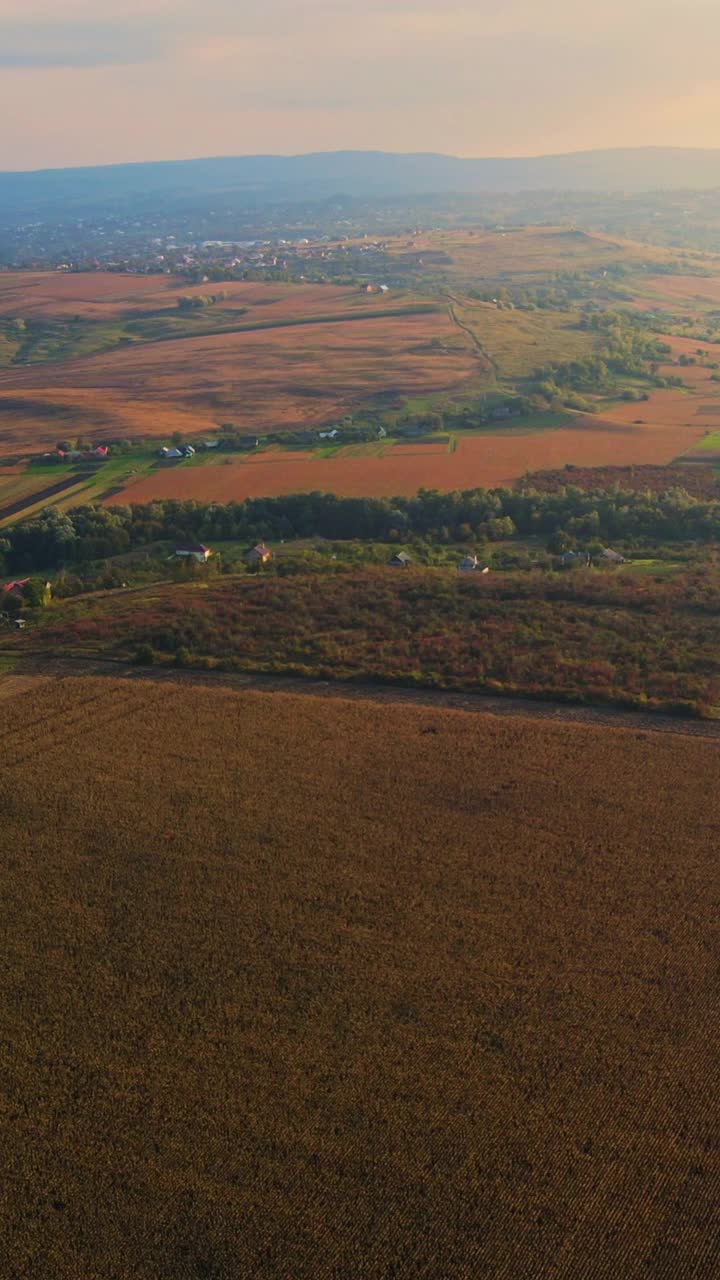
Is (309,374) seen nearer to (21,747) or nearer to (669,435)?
(669,435)

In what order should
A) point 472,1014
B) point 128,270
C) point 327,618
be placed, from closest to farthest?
1. point 472,1014
2. point 327,618
3. point 128,270

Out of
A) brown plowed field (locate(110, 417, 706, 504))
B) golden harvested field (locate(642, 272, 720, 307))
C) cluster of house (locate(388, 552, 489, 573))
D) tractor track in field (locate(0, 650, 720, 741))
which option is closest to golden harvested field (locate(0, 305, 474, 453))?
brown plowed field (locate(110, 417, 706, 504))

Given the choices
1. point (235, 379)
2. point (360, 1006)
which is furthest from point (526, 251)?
point (360, 1006)

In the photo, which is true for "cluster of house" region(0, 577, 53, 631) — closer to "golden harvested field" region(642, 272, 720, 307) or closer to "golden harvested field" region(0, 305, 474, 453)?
"golden harvested field" region(0, 305, 474, 453)

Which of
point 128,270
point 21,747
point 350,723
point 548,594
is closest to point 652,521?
point 548,594

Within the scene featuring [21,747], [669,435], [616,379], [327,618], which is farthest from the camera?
[616,379]

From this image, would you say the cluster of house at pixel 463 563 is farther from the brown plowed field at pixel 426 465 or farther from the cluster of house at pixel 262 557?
the brown plowed field at pixel 426 465
